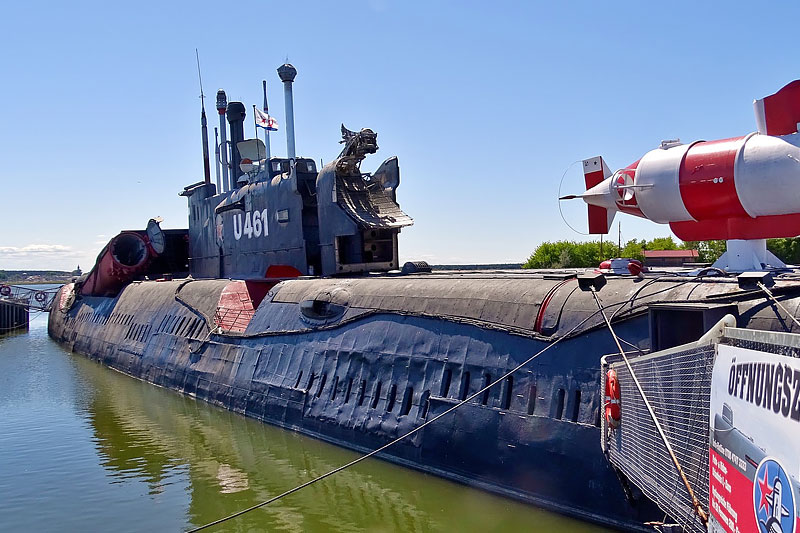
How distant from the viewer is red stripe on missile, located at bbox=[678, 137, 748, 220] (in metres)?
10.8

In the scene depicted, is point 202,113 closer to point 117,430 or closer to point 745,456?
point 117,430

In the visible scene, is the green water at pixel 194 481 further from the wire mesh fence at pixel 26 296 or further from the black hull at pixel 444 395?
the wire mesh fence at pixel 26 296

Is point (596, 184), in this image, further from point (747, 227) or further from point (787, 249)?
point (787, 249)

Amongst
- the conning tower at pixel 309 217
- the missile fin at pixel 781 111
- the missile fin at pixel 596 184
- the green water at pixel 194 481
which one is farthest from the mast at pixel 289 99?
the missile fin at pixel 781 111

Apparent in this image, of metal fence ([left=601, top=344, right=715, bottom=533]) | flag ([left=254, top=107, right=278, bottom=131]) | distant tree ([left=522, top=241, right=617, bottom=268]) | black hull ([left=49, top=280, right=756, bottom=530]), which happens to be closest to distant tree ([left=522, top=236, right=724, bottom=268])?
distant tree ([left=522, top=241, right=617, bottom=268])

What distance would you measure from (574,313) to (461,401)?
246cm

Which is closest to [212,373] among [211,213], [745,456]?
[211,213]

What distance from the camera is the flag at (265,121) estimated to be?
31.6 m

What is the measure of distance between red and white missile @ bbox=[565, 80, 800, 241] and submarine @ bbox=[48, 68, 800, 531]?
587 millimetres

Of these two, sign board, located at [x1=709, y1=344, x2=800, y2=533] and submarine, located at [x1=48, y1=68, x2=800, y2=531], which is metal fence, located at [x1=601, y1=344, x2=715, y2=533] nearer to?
sign board, located at [x1=709, y1=344, x2=800, y2=533]

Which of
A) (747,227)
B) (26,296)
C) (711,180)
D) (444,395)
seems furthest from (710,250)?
(26,296)

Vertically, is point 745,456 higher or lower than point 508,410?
higher

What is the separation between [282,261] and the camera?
23.3 meters

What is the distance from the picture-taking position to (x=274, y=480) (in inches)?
551
